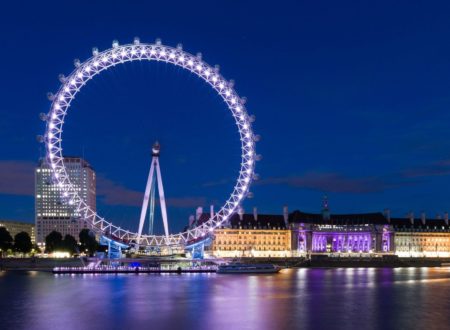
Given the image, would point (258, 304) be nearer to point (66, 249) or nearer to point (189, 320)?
point (189, 320)

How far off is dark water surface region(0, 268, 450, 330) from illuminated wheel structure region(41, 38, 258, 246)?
8309mm

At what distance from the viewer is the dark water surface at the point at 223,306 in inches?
1119

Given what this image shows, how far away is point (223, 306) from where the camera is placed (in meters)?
34.3

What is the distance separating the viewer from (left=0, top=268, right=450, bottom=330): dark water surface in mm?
28422

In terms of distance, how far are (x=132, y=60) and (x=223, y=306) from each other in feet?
75.0

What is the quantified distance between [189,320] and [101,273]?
3928 centimetres

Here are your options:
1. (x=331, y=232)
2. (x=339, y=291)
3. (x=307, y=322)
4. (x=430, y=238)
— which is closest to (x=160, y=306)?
(x=307, y=322)

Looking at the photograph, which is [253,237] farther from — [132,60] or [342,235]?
[132,60]

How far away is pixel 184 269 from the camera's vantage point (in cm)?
6975

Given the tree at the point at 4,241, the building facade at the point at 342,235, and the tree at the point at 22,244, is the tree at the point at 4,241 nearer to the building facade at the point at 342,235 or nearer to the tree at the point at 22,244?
the tree at the point at 22,244

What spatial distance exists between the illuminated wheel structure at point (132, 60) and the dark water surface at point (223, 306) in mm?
8309

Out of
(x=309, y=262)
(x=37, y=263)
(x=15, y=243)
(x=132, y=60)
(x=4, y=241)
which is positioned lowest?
(x=309, y=262)

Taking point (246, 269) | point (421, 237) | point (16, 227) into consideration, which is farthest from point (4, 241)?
point (16, 227)

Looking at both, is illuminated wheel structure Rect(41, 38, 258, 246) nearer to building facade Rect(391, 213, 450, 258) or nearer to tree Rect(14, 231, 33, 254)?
tree Rect(14, 231, 33, 254)
